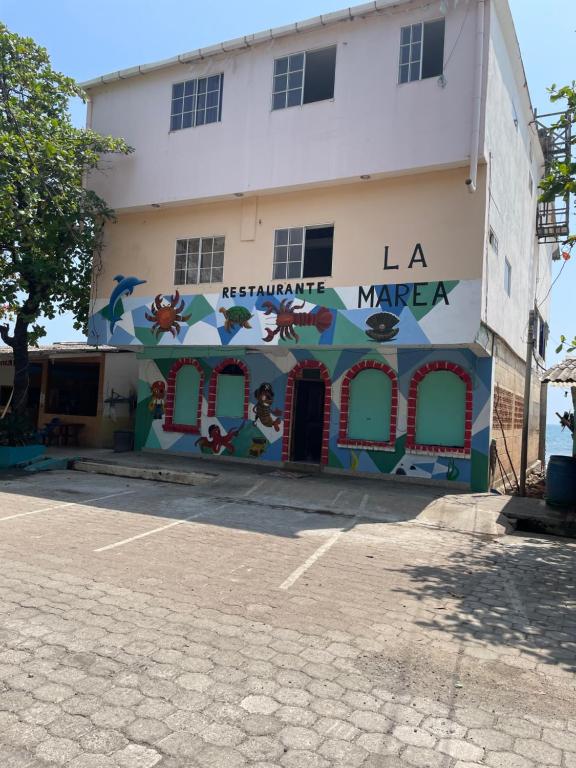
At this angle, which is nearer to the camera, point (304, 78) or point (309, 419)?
point (304, 78)

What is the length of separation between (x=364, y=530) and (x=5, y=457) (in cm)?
982

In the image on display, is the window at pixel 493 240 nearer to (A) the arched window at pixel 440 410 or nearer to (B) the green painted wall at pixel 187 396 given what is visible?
(A) the arched window at pixel 440 410

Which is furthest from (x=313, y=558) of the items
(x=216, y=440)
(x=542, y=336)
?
(x=542, y=336)

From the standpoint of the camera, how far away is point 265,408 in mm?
15672

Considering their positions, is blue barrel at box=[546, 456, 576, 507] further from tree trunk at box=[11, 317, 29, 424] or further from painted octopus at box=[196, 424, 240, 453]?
tree trunk at box=[11, 317, 29, 424]

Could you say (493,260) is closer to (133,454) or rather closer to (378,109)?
(378,109)

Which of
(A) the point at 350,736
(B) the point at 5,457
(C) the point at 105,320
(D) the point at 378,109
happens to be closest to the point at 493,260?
(D) the point at 378,109

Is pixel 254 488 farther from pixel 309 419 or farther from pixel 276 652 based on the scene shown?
pixel 276 652

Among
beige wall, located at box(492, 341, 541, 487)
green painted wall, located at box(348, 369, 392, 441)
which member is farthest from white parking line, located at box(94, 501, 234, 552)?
beige wall, located at box(492, 341, 541, 487)

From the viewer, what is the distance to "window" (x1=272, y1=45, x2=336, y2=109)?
13.5 m

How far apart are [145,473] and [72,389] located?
710cm

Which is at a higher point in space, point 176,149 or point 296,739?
point 176,149

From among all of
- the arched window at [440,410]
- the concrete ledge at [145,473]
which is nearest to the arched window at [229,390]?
the concrete ledge at [145,473]

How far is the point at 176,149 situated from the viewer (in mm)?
14953
